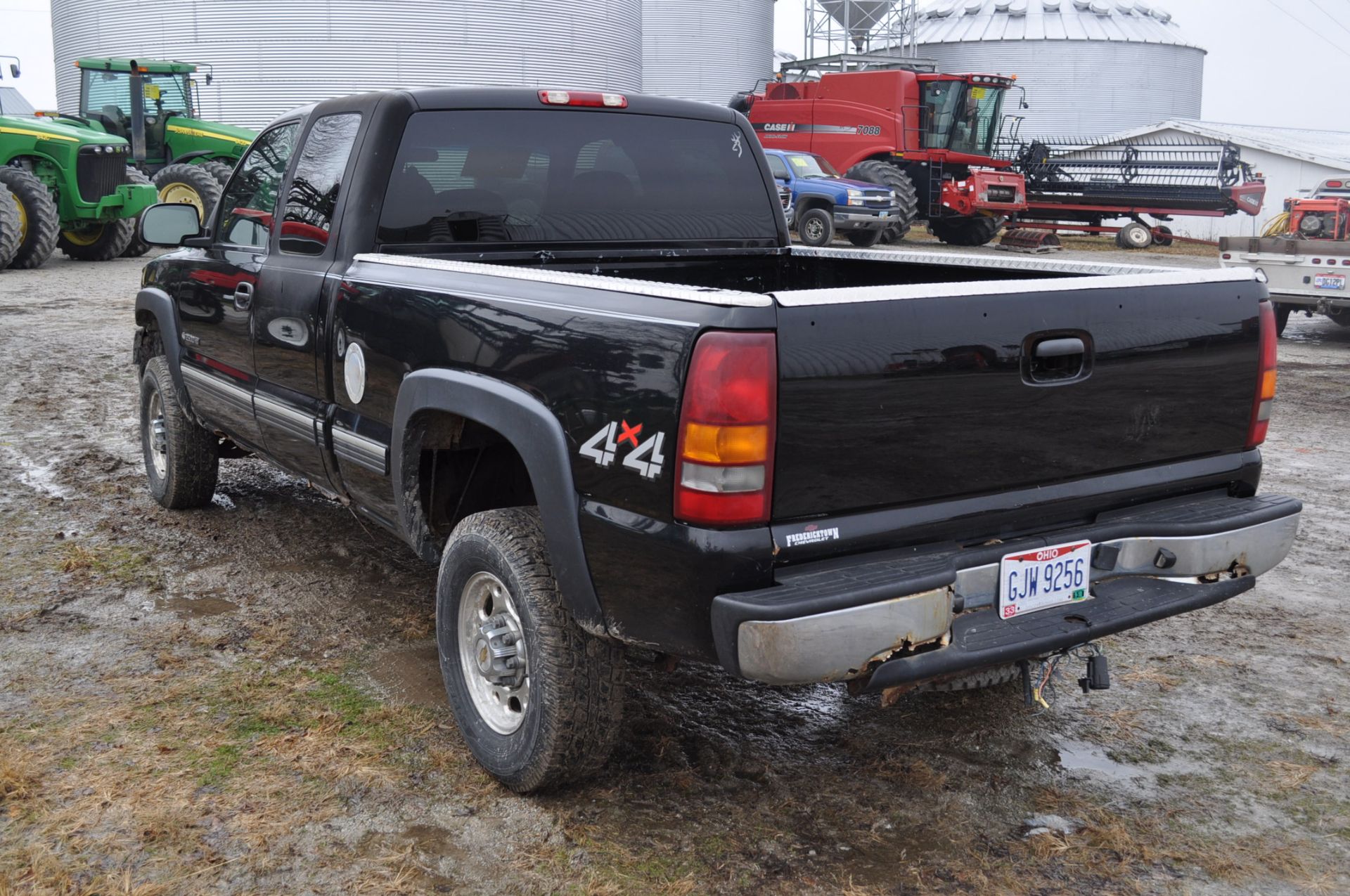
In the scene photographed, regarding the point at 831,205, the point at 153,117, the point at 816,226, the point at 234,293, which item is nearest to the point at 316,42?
the point at 153,117

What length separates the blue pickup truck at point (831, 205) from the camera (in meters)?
21.7

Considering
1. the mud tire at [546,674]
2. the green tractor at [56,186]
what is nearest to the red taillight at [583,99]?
the mud tire at [546,674]

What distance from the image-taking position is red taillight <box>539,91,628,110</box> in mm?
4164

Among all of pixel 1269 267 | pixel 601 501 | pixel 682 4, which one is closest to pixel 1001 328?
pixel 601 501

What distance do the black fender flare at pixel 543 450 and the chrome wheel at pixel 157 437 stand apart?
9.82 feet

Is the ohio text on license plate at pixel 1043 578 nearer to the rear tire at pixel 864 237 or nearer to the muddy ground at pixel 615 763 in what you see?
the muddy ground at pixel 615 763

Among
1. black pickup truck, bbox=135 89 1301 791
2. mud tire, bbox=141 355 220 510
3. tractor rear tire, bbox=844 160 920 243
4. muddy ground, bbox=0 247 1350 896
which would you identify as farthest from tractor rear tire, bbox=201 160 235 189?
black pickup truck, bbox=135 89 1301 791

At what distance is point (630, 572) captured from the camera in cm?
269

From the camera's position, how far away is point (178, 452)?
5.55m

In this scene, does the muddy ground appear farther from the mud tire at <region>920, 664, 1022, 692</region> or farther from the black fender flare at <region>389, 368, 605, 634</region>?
the black fender flare at <region>389, 368, 605, 634</region>

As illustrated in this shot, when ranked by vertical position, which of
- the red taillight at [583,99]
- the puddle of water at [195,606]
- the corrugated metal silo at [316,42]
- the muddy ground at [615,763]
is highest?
the corrugated metal silo at [316,42]

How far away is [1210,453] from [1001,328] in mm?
913

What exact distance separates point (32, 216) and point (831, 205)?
43.2ft

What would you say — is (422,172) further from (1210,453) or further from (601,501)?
(1210,453)
